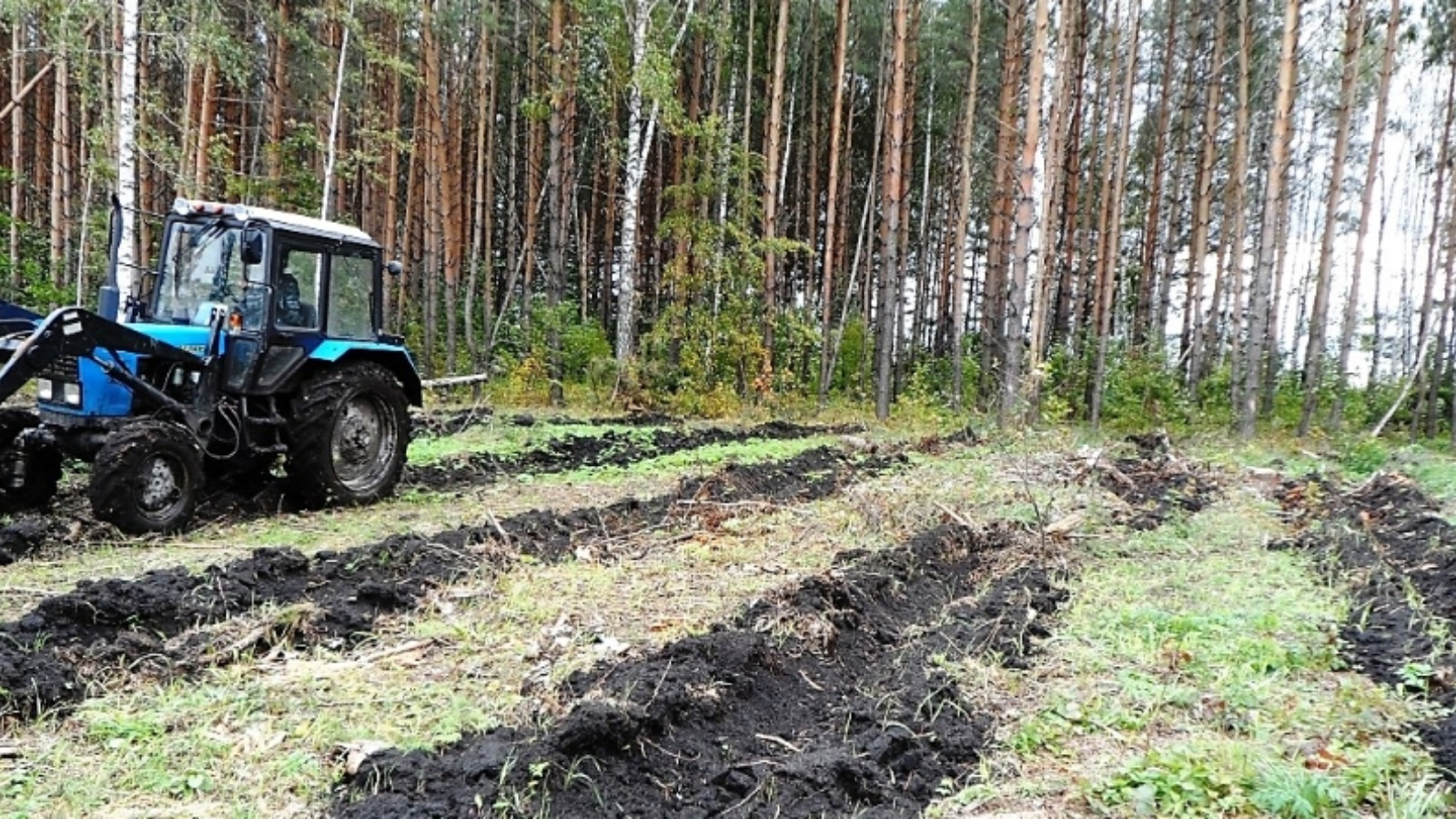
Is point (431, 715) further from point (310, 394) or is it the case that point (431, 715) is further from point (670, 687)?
point (310, 394)

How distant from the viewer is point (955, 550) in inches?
234

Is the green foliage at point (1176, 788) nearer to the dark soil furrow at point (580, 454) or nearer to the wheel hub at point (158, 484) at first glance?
the wheel hub at point (158, 484)

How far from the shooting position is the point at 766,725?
3.42m

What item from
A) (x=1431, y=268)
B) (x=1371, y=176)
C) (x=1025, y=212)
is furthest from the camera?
(x=1431, y=268)

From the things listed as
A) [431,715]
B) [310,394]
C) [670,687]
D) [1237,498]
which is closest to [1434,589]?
[1237,498]

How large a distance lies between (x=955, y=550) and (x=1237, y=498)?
4.08m

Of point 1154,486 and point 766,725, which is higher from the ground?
point 1154,486

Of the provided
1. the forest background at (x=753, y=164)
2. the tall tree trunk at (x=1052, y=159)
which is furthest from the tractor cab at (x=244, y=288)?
the tall tree trunk at (x=1052, y=159)

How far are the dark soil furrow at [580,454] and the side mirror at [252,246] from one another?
2.56 metres

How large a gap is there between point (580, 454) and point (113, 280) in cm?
473

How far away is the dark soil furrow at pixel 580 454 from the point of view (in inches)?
329

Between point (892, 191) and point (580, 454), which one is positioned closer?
point (580, 454)

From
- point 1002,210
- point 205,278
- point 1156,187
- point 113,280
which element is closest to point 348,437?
point 205,278

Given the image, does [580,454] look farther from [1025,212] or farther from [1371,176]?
[1371,176]
